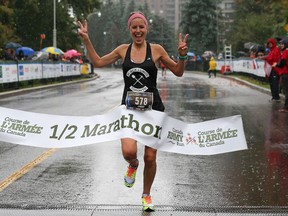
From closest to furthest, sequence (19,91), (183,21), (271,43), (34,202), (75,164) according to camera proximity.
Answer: (34,202), (75,164), (271,43), (19,91), (183,21)

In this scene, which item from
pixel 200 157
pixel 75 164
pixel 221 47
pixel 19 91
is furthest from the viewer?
pixel 221 47

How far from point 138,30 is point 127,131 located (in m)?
1.04

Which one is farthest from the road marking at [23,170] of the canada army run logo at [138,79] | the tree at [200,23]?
the tree at [200,23]

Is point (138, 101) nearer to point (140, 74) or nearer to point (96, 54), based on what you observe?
point (140, 74)

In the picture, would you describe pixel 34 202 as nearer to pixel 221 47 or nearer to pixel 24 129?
pixel 24 129

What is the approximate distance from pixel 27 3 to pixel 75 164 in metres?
44.8

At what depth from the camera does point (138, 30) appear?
611 cm

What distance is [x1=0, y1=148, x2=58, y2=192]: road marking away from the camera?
7617mm

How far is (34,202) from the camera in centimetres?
654

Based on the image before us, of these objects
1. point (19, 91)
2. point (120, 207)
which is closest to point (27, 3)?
point (19, 91)

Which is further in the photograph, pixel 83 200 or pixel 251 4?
pixel 251 4

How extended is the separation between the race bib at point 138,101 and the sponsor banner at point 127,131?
1.8 inches

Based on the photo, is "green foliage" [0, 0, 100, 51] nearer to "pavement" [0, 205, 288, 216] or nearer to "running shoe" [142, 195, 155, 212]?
"pavement" [0, 205, 288, 216]

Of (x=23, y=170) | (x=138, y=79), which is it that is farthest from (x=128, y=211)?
(x=23, y=170)
